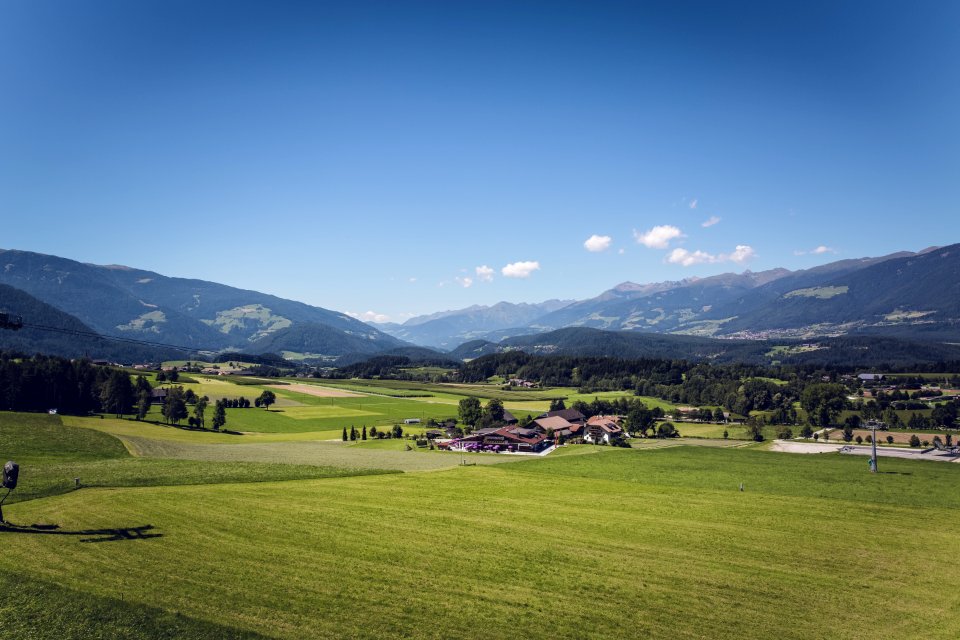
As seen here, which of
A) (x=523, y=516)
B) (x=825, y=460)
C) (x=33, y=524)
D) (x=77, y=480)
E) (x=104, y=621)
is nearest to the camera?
(x=104, y=621)

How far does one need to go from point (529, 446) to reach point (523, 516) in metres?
55.1

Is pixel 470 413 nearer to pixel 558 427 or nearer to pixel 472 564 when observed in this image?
pixel 558 427

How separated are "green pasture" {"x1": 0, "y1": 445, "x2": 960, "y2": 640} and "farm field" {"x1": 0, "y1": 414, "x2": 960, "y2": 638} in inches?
4.9

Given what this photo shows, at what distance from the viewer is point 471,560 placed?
29000 mm

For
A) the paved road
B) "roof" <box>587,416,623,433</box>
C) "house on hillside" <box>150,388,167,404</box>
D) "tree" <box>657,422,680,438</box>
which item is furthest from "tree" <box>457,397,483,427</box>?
"house on hillside" <box>150,388,167,404</box>

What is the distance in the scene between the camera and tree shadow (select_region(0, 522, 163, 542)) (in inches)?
1170

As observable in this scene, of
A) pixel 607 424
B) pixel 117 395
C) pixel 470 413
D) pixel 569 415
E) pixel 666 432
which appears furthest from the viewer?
pixel 569 415

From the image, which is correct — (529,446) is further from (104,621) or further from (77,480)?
(104,621)

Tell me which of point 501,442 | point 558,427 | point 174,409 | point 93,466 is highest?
point 174,409

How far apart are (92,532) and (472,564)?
21204 mm

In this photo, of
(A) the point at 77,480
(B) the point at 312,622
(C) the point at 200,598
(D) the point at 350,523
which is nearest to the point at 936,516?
(D) the point at 350,523

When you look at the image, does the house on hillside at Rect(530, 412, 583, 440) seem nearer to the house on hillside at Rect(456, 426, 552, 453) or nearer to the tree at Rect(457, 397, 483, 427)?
the house on hillside at Rect(456, 426, 552, 453)

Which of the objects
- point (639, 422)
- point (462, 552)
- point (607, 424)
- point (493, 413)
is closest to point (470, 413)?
point (493, 413)

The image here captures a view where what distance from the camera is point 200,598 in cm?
2220
